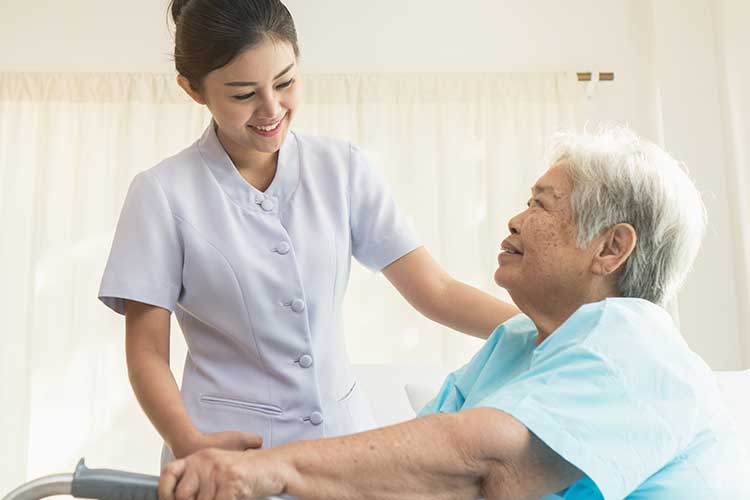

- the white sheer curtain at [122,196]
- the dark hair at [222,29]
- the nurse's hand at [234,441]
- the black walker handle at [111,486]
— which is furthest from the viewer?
the white sheer curtain at [122,196]

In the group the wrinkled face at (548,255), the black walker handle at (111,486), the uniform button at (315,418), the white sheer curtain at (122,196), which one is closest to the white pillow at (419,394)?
the uniform button at (315,418)

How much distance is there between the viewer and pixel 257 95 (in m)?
1.48

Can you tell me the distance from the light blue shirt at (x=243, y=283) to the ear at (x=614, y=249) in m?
0.51

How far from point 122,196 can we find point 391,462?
3.39 m

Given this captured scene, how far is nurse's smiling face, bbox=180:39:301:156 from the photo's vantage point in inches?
56.9

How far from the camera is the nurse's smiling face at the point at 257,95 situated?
1.45 meters

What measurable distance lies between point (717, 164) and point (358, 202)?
102 inches

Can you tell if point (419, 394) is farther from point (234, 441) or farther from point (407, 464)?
point (407, 464)

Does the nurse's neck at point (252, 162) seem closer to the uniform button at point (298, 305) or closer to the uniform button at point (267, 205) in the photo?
the uniform button at point (267, 205)

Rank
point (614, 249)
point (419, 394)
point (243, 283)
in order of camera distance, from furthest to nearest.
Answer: point (419, 394) < point (243, 283) < point (614, 249)

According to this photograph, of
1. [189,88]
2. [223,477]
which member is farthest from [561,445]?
[189,88]

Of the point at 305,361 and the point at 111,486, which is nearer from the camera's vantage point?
the point at 111,486

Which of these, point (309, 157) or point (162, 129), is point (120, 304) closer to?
point (309, 157)

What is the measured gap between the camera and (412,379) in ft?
7.97
